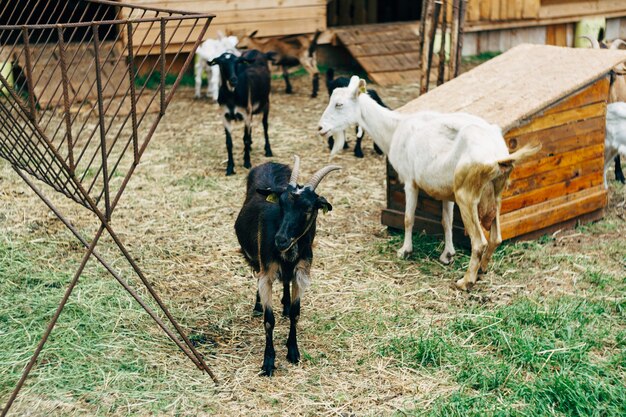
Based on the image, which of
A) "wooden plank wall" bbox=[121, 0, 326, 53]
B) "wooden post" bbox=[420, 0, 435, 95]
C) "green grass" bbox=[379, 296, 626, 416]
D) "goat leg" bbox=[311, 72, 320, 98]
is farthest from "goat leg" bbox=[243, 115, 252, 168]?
"green grass" bbox=[379, 296, 626, 416]

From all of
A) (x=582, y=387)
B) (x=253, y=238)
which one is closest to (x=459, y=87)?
(x=253, y=238)

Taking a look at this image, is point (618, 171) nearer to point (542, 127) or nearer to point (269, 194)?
point (542, 127)

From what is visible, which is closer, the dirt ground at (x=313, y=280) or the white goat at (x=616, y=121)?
the dirt ground at (x=313, y=280)

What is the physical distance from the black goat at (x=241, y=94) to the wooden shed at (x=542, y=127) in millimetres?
2634

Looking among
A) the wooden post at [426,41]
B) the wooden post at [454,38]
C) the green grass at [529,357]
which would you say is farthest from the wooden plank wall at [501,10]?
the green grass at [529,357]

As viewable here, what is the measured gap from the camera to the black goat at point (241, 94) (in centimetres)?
927

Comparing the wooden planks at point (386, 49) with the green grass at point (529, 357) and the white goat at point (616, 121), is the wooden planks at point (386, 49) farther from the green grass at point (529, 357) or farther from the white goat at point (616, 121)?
the green grass at point (529, 357)

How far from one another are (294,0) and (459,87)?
721 centimetres

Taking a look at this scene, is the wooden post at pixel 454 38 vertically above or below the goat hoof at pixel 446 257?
above

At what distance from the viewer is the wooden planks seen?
13938 mm

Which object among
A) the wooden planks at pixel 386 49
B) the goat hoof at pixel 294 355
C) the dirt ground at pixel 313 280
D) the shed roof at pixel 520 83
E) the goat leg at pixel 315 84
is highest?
the shed roof at pixel 520 83

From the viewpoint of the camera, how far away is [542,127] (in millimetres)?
6871

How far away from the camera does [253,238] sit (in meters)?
5.18

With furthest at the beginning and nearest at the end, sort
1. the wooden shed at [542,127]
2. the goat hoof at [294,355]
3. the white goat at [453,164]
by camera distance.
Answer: the wooden shed at [542,127], the white goat at [453,164], the goat hoof at [294,355]
